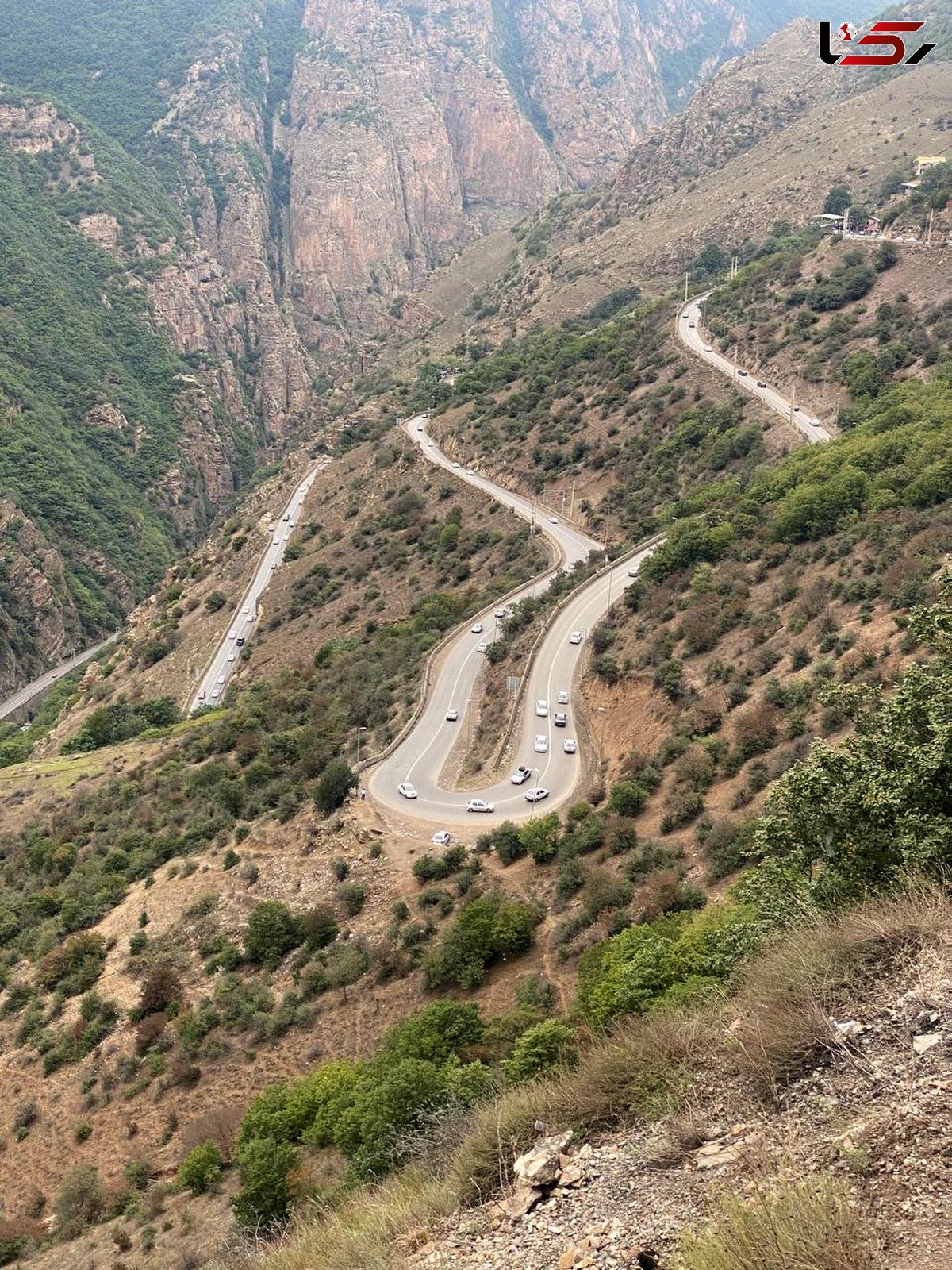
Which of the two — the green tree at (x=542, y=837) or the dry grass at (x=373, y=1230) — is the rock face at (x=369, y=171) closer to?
the green tree at (x=542, y=837)

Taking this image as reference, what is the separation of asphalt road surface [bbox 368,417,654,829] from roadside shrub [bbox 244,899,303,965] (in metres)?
5.52

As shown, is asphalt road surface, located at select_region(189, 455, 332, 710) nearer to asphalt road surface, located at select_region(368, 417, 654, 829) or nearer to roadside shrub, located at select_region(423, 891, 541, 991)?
asphalt road surface, located at select_region(368, 417, 654, 829)

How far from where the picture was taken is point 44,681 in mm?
89250

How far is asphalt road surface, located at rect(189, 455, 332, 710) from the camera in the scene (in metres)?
59.2

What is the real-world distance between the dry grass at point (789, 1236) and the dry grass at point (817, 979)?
1896 millimetres

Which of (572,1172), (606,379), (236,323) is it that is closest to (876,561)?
(572,1172)

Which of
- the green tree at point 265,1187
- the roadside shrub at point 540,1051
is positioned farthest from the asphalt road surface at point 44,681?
the roadside shrub at point 540,1051

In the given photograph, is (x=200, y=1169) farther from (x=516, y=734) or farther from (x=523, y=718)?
(x=523, y=718)

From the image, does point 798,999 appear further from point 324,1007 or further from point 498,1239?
point 324,1007

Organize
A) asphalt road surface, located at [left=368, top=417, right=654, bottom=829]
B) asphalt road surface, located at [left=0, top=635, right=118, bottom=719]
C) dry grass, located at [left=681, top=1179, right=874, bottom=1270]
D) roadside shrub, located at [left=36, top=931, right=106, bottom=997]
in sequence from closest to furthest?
dry grass, located at [left=681, top=1179, right=874, bottom=1270] → roadside shrub, located at [left=36, top=931, right=106, bottom=997] → asphalt road surface, located at [left=368, top=417, right=654, bottom=829] → asphalt road surface, located at [left=0, top=635, right=118, bottom=719]

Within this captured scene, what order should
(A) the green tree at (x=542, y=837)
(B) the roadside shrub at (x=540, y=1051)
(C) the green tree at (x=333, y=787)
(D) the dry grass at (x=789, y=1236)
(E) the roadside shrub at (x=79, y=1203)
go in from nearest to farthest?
(D) the dry grass at (x=789, y=1236) < (B) the roadside shrub at (x=540, y=1051) < (E) the roadside shrub at (x=79, y=1203) < (A) the green tree at (x=542, y=837) < (C) the green tree at (x=333, y=787)

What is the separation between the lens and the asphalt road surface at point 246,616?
194 feet

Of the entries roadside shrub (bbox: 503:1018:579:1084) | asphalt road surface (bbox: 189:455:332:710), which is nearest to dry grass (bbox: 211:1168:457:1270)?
roadside shrub (bbox: 503:1018:579:1084)

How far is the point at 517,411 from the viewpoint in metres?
70.8
